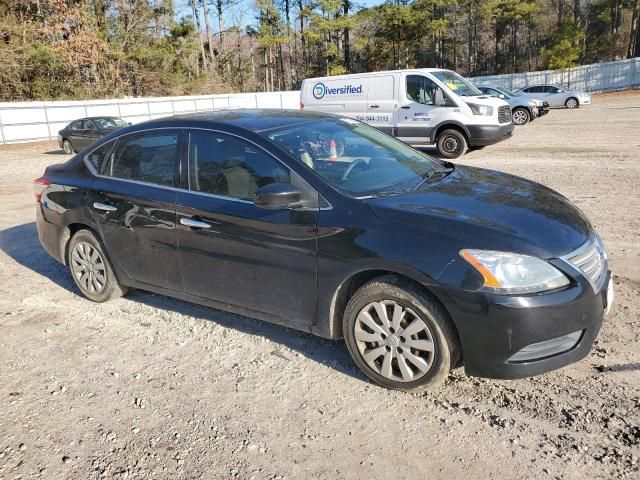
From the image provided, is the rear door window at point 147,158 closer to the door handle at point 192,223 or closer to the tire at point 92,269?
the door handle at point 192,223

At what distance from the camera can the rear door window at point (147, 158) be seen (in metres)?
4.20

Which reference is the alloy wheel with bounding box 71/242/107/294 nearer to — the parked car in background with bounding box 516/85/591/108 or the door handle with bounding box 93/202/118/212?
the door handle with bounding box 93/202/118/212

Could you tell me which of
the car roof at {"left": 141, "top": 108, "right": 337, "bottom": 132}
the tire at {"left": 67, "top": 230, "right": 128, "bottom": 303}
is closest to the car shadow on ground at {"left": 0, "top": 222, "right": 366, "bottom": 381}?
the tire at {"left": 67, "top": 230, "right": 128, "bottom": 303}

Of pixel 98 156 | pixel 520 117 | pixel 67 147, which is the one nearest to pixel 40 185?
pixel 98 156

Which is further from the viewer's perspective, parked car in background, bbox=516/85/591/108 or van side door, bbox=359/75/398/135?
parked car in background, bbox=516/85/591/108

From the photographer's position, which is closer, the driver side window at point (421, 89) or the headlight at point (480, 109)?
the headlight at point (480, 109)

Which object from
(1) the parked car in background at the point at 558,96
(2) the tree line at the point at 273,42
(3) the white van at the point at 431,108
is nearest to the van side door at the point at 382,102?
(3) the white van at the point at 431,108

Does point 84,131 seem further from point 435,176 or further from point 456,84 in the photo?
point 435,176

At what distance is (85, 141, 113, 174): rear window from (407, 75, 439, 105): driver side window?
1011 cm

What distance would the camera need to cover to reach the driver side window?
13.4 metres

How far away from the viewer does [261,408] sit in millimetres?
3232

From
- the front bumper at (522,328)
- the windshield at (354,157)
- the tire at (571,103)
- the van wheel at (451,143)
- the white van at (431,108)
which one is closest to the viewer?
the front bumper at (522,328)

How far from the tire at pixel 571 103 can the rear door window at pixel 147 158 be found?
30.0 meters

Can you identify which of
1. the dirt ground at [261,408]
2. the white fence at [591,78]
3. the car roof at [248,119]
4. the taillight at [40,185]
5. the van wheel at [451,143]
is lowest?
the dirt ground at [261,408]
